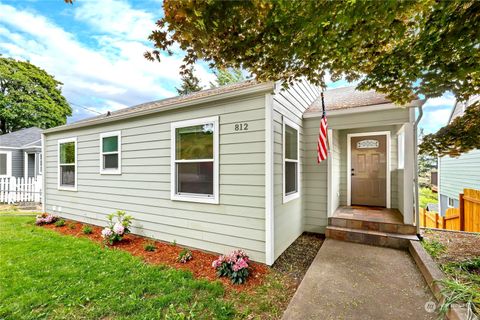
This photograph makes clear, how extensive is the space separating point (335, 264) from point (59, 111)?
26.3 m

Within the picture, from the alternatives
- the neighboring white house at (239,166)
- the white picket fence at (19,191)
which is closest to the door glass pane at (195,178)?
the neighboring white house at (239,166)

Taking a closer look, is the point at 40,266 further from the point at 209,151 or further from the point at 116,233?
the point at 209,151

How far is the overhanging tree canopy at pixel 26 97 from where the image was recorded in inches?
675

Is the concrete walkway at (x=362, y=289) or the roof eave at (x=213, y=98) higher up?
the roof eave at (x=213, y=98)

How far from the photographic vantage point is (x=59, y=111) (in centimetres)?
2017

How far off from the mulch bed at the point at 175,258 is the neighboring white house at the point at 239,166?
20 centimetres

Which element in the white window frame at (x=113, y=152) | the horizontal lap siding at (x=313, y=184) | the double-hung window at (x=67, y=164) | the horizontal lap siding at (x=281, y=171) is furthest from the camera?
the double-hung window at (x=67, y=164)

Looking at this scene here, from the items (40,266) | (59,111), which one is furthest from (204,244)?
(59,111)

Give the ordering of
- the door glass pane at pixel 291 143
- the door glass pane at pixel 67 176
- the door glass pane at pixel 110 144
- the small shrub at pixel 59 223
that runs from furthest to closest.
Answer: the door glass pane at pixel 67 176 < the small shrub at pixel 59 223 < the door glass pane at pixel 110 144 < the door glass pane at pixel 291 143

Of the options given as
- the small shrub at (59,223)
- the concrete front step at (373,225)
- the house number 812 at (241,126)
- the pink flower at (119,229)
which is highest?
the house number 812 at (241,126)

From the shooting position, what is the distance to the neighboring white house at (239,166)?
3488 mm

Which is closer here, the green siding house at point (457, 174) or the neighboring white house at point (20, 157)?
the green siding house at point (457, 174)

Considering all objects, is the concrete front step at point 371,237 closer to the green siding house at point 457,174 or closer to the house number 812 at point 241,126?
the house number 812 at point 241,126

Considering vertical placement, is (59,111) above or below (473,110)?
above
